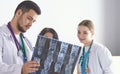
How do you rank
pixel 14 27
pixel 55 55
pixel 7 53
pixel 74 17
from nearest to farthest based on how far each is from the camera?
pixel 55 55
pixel 7 53
pixel 14 27
pixel 74 17

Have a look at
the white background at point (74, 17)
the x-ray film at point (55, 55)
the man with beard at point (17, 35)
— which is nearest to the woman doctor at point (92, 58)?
the white background at point (74, 17)

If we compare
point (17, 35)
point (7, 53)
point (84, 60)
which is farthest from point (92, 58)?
point (7, 53)

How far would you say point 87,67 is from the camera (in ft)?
9.39

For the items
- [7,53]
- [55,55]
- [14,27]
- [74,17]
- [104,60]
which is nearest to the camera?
[55,55]

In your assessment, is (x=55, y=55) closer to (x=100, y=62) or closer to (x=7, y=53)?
(x=7, y=53)

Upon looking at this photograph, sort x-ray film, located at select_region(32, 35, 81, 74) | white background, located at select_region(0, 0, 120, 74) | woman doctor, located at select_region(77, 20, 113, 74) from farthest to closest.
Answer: white background, located at select_region(0, 0, 120, 74) → woman doctor, located at select_region(77, 20, 113, 74) → x-ray film, located at select_region(32, 35, 81, 74)

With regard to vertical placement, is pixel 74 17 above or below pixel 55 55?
above

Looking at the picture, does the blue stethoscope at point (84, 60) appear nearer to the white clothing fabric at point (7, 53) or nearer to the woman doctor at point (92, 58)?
the woman doctor at point (92, 58)

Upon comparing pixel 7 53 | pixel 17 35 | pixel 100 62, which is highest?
pixel 17 35

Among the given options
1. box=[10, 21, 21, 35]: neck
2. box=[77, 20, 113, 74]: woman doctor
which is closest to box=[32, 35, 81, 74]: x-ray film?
box=[10, 21, 21, 35]: neck

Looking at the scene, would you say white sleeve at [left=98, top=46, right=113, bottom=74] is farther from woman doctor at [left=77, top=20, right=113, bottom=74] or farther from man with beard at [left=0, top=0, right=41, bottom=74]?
man with beard at [left=0, top=0, right=41, bottom=74]

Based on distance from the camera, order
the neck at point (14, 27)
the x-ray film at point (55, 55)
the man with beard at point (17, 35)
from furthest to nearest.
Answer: the neck at point (14, 27) → the man with beard at point (17, 35) → the x-ray film at point (55, 55)

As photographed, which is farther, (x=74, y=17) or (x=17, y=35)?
(x=74, y=17)

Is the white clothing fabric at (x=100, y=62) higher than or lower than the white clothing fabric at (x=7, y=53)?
lower
